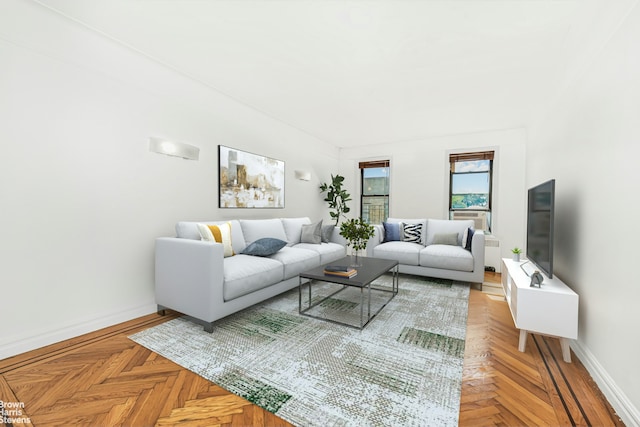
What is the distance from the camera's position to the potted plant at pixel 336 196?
18.5 feet

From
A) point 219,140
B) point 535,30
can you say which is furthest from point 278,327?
point 535,30

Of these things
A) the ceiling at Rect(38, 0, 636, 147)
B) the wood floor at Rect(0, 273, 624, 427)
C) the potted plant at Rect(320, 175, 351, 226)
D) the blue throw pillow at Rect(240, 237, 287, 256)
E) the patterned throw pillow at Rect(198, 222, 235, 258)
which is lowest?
the wood floor at Rect(0, 273, 624, 427)

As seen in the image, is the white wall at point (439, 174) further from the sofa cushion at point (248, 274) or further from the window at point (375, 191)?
the sofa cushion at point (248, 274)

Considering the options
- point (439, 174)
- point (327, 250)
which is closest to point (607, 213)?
point (327, 250)

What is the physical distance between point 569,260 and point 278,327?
250cm

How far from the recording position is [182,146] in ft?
9.80

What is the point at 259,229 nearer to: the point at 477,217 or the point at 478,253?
the point at 478,253

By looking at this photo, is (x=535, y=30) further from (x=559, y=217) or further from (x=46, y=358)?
(x=46, y=358)

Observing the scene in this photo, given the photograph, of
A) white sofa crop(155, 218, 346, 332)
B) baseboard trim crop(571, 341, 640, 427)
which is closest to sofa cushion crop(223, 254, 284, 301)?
white sofa crop(155, 218, 346, 332)

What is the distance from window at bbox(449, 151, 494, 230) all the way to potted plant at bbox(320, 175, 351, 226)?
2.07m

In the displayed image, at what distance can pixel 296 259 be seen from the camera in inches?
124

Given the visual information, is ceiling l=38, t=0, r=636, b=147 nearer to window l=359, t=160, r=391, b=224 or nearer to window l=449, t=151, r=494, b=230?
window l=449, t=151, r=494, b=230

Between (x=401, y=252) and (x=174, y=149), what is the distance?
323cm

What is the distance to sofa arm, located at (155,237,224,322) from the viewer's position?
2.23 m
